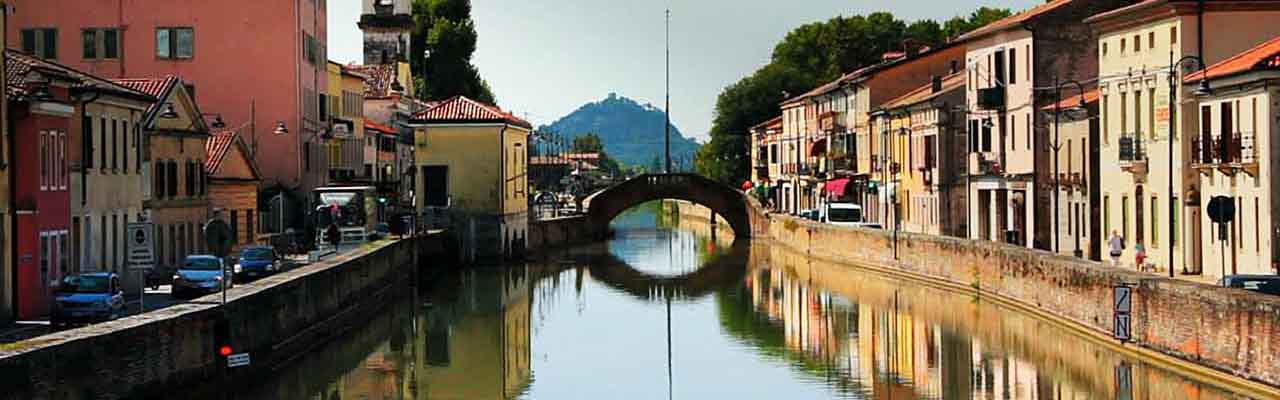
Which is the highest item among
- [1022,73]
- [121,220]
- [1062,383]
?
[1022,73]

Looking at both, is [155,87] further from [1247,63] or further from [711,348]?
[1247,63]

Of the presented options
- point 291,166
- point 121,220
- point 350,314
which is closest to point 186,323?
point 121,220

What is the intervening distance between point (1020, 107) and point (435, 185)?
24.7 meters

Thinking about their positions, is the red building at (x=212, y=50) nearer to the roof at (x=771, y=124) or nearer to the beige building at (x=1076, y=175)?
the beige building at (x=1076, y=175)

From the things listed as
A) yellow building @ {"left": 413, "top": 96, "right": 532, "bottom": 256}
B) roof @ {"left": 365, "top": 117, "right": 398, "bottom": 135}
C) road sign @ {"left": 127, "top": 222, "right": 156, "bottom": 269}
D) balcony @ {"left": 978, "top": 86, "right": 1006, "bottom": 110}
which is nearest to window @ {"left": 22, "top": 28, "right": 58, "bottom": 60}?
yellow building @ {"left": 413, "top": 96, "right": 532, "bottom": 256}

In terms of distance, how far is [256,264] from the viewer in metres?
49.9

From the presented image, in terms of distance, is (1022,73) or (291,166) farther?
(291,166)

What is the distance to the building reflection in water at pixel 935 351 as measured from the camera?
35.9 metres

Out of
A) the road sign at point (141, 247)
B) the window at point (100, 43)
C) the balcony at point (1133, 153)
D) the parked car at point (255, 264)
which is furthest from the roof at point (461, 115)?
the road sign at point (141, 247)

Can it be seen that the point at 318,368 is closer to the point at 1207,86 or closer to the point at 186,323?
the point at 186,323

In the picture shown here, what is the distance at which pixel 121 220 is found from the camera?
4519cm

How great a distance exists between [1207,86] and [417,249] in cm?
3513

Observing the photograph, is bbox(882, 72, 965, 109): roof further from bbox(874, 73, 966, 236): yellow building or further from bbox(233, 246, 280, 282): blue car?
bbox(233, 246, 280, 282): blue car

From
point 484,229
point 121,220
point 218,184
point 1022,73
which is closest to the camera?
point 121,220
